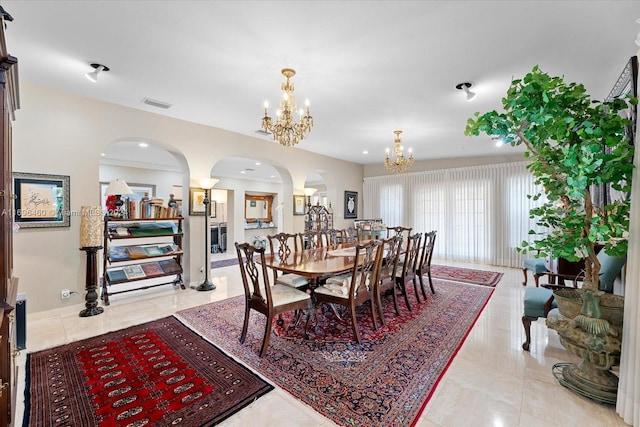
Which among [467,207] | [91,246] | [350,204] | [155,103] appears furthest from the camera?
[350,204]

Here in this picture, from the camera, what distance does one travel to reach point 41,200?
325cm

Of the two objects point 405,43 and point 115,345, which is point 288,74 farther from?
point 115,345

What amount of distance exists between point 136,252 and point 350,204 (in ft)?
17.4

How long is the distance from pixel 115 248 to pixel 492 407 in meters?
4.69

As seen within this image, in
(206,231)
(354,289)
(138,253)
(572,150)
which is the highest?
(572,150)

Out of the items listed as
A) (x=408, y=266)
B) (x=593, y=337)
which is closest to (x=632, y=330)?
(x=593, y=337)

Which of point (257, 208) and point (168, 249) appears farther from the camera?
point (257, 208)

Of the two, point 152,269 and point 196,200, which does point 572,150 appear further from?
point 152,269

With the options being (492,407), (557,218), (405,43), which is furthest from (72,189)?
(557,218)

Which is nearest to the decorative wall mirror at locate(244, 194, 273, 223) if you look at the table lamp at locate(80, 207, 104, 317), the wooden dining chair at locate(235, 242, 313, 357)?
the table lamp at locate(80, 207, 104, 317)

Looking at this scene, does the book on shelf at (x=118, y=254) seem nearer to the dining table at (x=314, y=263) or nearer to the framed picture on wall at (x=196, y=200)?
the framed picture on wall at (x=196, y=200)

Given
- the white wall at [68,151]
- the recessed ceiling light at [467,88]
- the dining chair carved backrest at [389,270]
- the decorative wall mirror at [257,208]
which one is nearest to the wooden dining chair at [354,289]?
the dining chair carved backrest at [389,270]

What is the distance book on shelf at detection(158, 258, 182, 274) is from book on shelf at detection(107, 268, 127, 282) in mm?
525

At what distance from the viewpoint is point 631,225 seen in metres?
1.68
